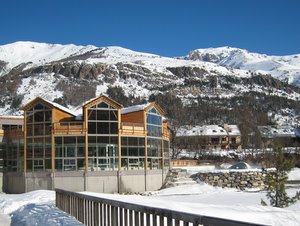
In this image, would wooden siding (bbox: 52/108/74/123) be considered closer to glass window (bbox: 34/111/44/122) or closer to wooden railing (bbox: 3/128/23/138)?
glass window (bbox: 34/111/44/122)

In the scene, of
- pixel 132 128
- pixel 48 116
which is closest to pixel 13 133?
pixel 48 116

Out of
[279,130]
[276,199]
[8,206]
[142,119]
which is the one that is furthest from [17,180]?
[279,130]

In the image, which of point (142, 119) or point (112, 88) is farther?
point (112, 88)

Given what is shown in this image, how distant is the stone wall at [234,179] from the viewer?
38969mm

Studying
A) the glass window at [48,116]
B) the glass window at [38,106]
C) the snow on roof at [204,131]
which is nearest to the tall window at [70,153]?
the glass window at [48,116]

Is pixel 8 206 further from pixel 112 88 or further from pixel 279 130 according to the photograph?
pixel 112 88

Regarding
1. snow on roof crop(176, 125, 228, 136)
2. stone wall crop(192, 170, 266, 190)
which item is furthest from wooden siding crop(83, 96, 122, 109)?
snow on roof crop(176, 125, 228, 136)

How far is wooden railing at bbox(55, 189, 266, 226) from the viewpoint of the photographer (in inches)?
248

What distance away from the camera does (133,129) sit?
36.5 metres

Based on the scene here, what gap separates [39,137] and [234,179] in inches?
650

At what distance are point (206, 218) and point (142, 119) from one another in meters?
31.7

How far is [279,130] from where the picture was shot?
12444 centimetres

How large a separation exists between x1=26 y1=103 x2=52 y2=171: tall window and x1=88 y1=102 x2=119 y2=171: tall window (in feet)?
10.3

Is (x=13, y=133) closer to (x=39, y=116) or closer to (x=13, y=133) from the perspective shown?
(x=13, y=133)
